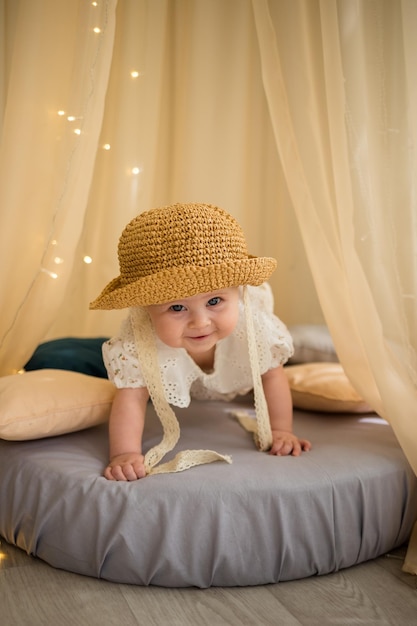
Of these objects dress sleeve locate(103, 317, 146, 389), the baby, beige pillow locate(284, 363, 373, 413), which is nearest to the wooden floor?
the baby

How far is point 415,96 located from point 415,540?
1.02 meters

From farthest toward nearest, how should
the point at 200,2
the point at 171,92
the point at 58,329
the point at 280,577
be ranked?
the point at 58,329, the point at 171,92, the point at 200,2, the point at 280,577

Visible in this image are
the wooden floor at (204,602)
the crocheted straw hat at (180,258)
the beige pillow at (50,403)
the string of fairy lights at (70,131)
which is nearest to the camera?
the wooden floor at (204,602)

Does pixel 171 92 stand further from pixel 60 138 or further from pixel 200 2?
pixel 60 138

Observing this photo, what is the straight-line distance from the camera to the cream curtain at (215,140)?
1686mm

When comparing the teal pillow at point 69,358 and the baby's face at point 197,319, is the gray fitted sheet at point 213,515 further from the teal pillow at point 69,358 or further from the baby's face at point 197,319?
the teal pillow at point 69,358

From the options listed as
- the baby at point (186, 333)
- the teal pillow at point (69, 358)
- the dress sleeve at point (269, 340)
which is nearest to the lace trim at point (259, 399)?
the baby at point (186, 333)

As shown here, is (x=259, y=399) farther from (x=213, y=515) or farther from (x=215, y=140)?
(x=215, y=140)

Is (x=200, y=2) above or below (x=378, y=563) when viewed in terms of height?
above

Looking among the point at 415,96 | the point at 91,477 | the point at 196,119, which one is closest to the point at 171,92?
the point at 196,119

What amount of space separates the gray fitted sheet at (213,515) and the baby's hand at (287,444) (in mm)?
50

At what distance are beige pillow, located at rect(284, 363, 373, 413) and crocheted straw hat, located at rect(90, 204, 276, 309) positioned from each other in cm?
54

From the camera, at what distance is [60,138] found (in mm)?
1958

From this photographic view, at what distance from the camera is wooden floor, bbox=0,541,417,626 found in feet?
4.68
